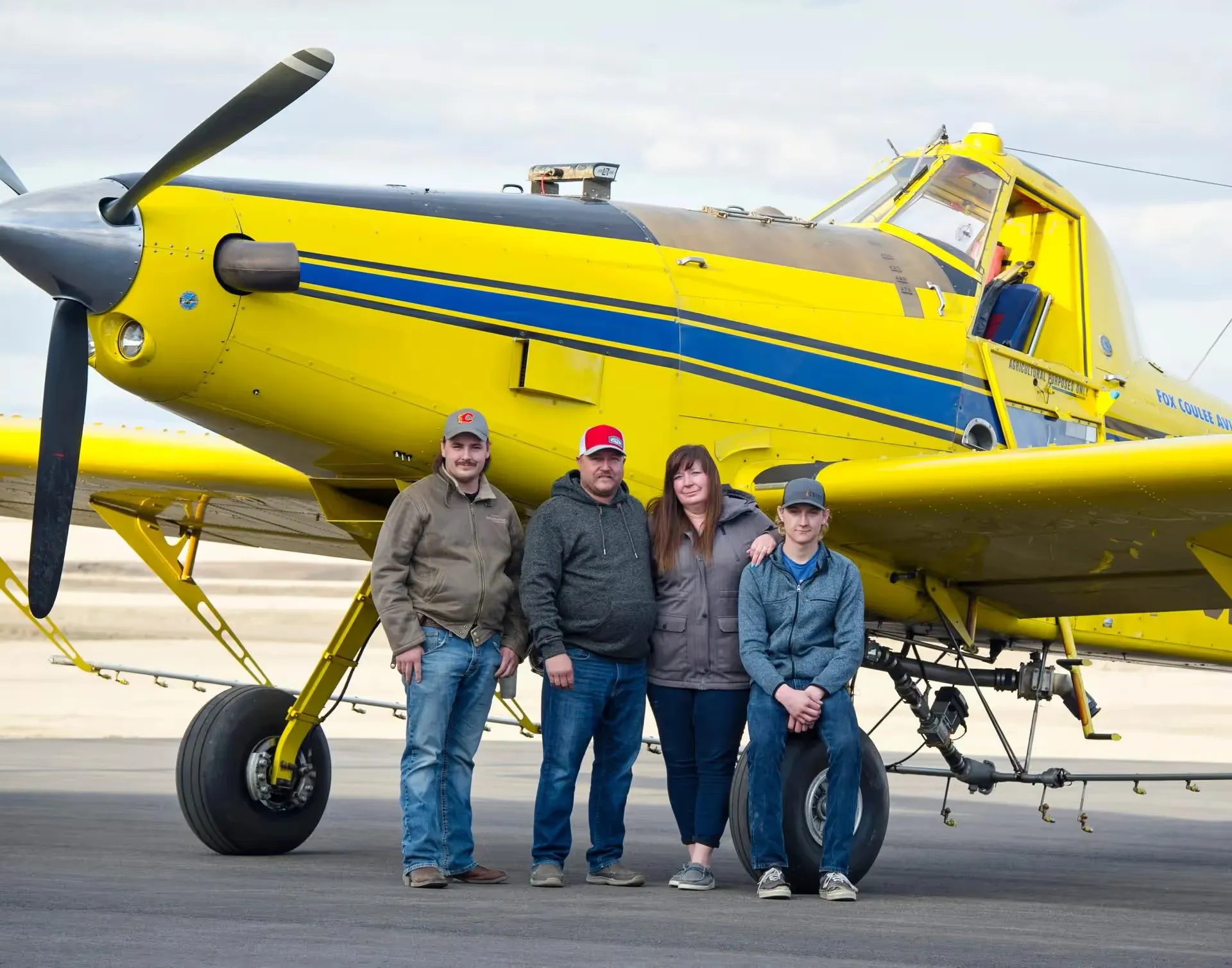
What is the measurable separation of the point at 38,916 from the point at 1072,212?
6832 millimetres

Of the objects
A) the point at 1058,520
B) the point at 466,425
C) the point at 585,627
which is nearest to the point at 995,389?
the point at 1058,520

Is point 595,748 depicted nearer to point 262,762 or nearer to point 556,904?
point 556,904

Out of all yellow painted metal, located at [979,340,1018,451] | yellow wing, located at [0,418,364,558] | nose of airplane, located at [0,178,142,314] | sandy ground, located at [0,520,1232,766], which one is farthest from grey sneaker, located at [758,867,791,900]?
sandy ground, located at [0,520,1232,766]

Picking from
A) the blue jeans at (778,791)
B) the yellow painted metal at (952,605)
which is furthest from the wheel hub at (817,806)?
the yellow painted metal at (952,605)

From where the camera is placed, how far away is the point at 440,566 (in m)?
7.08

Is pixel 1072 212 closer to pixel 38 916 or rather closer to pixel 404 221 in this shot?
pixel 404 221

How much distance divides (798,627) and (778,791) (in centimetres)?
68

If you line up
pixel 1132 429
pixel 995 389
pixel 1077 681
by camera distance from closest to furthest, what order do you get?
pixel 995 389 → pixel 1077 681 → pixel 1132 429

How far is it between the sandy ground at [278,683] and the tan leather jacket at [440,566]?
11208 millimetres

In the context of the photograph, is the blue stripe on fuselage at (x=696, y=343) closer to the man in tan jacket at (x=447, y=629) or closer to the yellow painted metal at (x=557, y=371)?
the yellow painted metal at (x=557, y=371)

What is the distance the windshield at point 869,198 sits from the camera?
31.2 ft

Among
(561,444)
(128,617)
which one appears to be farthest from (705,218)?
(128,617)

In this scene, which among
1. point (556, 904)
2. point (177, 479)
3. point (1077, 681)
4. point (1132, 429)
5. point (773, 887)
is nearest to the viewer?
point (556, 904)

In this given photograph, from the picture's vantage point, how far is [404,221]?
7.27m
